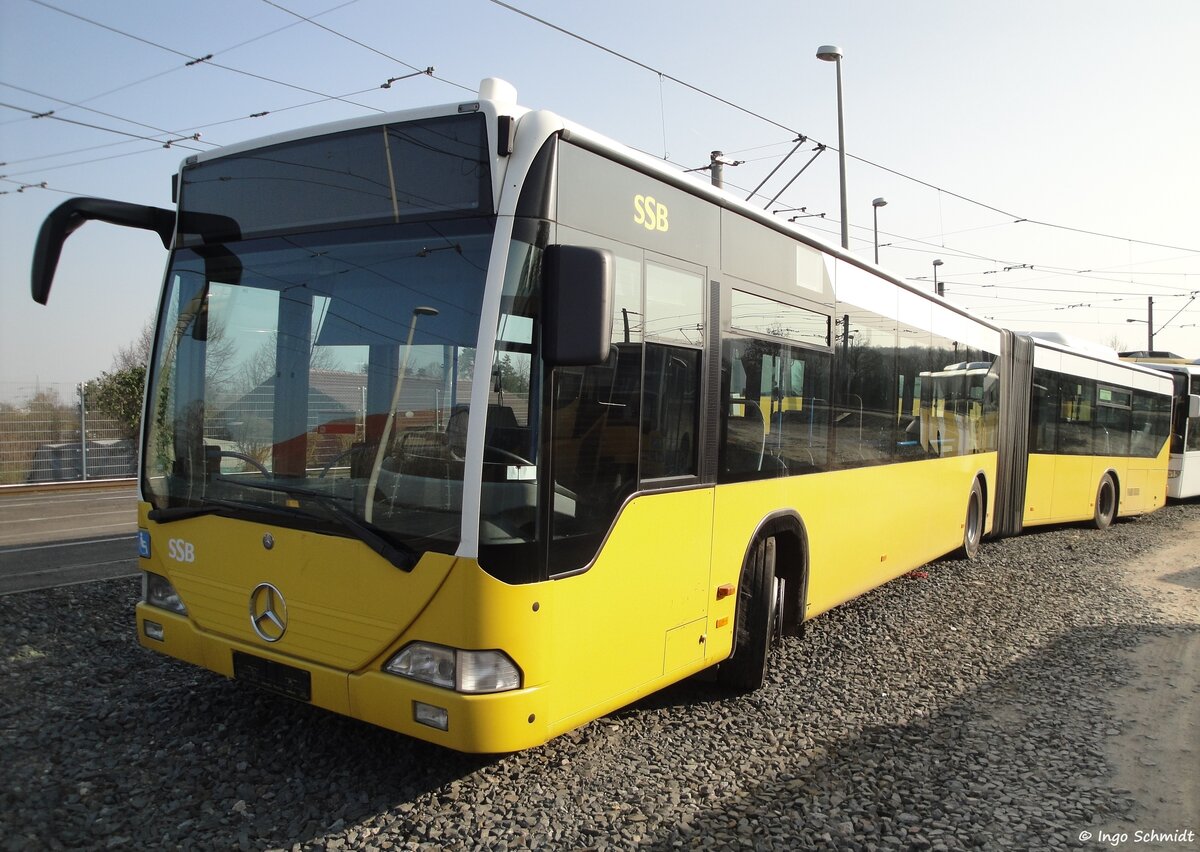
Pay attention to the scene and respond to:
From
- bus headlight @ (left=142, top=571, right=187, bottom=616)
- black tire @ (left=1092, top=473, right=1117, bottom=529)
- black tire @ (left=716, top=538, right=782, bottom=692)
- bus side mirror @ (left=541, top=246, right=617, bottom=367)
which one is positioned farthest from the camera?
black tire @ (left=1092, top=473, right=1117, bottom=529)

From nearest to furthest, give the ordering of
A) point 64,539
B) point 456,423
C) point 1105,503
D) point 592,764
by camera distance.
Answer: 1. point 456,423
2. point 592,764
3. point 64,539
4. point 1105,503

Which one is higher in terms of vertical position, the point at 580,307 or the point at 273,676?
the point at 580,307

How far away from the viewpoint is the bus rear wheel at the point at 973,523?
11.0m

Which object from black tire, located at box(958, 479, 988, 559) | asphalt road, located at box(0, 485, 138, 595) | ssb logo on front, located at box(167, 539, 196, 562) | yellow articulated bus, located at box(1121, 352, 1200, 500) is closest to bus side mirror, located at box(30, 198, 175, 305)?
ssb logo on front, located at box(167, 539, 196, 562)

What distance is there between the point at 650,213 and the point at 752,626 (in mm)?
2616

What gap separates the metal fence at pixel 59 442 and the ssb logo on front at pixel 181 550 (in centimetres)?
1817

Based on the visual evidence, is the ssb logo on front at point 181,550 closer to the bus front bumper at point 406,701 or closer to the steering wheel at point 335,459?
the bus front bumper at point 406,701

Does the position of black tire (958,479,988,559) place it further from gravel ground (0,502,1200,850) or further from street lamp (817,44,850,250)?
A: street lamp (817,44,850,250)

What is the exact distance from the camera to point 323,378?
13.0ft

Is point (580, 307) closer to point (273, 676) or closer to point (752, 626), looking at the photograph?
point (273, 676)

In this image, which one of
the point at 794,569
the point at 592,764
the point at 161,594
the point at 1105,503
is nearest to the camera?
the point at 592,764

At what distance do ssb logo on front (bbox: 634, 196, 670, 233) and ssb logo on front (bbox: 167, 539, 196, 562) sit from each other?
2.72m

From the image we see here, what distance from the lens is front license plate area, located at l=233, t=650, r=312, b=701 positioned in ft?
12.9

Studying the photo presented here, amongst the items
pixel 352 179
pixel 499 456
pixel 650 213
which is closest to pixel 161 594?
pixel 499 456
